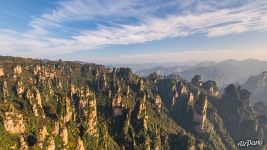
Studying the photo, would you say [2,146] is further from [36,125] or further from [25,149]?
[36,125]

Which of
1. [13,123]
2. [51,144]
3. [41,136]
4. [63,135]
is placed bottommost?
[51,144]

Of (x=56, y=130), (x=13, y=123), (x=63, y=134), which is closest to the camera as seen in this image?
(x=13, y=123)

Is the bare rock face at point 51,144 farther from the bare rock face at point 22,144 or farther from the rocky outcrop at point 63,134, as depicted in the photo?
the rocky outcrop at point 63,134

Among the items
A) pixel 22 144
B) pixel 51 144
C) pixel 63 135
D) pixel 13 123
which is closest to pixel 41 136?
pixel 51 144

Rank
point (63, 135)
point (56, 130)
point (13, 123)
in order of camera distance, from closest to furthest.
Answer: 1. point (13, 123)
2. point (56, 130)
3. point (63, 135)

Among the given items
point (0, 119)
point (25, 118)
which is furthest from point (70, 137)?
point (0, 119)

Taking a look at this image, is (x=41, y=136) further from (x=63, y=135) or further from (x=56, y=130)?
(x=63, y=135)

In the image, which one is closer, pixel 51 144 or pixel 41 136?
pixel 41 136

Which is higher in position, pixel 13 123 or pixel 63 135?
pixel 13 123
